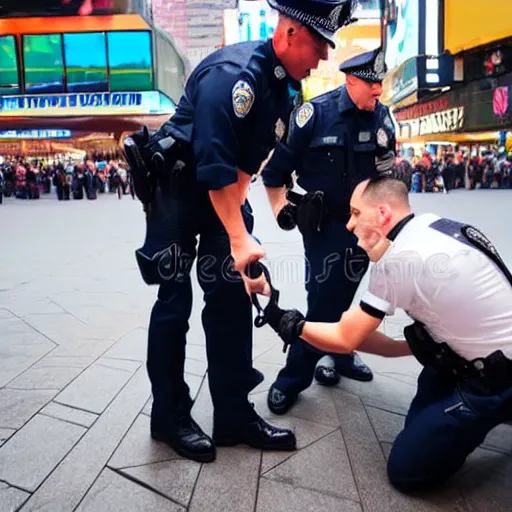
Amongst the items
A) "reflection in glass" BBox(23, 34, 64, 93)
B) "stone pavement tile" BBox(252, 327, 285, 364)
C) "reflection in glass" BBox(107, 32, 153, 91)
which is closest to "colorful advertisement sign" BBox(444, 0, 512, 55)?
"reflection in glass" BBox(107, 32, 153, 91)

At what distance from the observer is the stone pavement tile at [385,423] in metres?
2.11

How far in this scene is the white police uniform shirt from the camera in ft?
5.22

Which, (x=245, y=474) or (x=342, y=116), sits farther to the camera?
(x=342, y=116)

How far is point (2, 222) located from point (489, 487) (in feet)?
36.3

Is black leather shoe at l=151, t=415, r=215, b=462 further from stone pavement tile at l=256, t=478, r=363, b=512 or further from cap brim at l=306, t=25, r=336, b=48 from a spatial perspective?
cap brim at l=306, t=25, r=336, b=48

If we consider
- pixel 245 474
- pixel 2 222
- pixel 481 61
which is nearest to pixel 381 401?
pixel 245 474

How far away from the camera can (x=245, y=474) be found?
5.99 feet

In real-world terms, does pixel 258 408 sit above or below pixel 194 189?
below

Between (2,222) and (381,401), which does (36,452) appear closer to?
(381,401)

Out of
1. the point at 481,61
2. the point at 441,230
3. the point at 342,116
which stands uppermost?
the point at 481,61

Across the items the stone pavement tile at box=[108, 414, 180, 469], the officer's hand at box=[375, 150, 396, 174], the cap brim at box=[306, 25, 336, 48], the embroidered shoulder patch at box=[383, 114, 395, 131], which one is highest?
the cap brim at box=[306, 25, 336, 48]

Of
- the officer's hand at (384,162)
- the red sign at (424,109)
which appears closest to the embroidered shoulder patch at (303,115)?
the officer's hand at (384,162)

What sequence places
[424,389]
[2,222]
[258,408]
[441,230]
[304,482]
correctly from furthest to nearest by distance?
[2,222] → [258,408] → [424,389] → [304,482] → [441,230]

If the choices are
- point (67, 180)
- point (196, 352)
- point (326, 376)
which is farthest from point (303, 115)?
point (67, 180)
